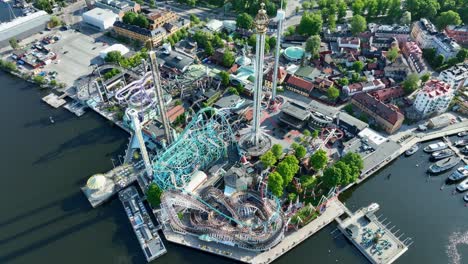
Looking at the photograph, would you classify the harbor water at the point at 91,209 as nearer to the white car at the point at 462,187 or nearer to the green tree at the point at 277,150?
the white car at the point at 462,187

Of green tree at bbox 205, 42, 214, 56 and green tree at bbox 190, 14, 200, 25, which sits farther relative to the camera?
green tree at bbox 190, 14, 200, 25

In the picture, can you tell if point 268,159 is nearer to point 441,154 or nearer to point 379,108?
point 379,108

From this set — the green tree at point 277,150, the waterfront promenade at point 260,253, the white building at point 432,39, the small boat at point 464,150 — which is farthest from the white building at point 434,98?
the green tree at point 277,150

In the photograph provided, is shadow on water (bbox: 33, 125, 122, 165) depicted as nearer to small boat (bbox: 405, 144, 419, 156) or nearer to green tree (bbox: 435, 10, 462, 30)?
small boat (bbox: 405, 144, 419, 156)

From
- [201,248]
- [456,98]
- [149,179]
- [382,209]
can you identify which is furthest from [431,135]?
[149,179]

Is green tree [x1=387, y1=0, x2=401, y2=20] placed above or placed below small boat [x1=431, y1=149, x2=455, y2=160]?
above

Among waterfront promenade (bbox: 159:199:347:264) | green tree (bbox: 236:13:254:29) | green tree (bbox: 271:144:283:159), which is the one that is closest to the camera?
waterfront promenade (bbox: 159:199:347:264)

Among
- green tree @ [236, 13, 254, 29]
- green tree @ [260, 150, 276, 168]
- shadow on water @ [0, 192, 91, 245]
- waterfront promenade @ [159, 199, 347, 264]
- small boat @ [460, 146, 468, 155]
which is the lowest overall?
shadow on water @ [0, 192, 91, 245]

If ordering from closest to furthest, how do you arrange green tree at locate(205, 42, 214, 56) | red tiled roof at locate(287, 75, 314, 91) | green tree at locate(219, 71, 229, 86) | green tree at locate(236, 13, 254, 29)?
red tiled roof at locate(287, 75, 314, 91)
green tree at locate(219, 71, 229, 86)
green tree at locate(205, 42, 214, 56)
green tree at locate(236, 13, 254, 29)

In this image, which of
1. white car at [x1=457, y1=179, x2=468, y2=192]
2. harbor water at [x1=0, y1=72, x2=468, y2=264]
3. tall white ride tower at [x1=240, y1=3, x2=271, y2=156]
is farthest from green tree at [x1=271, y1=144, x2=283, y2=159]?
white car at [x1=457, y1=179, x2=468, y2=192]
